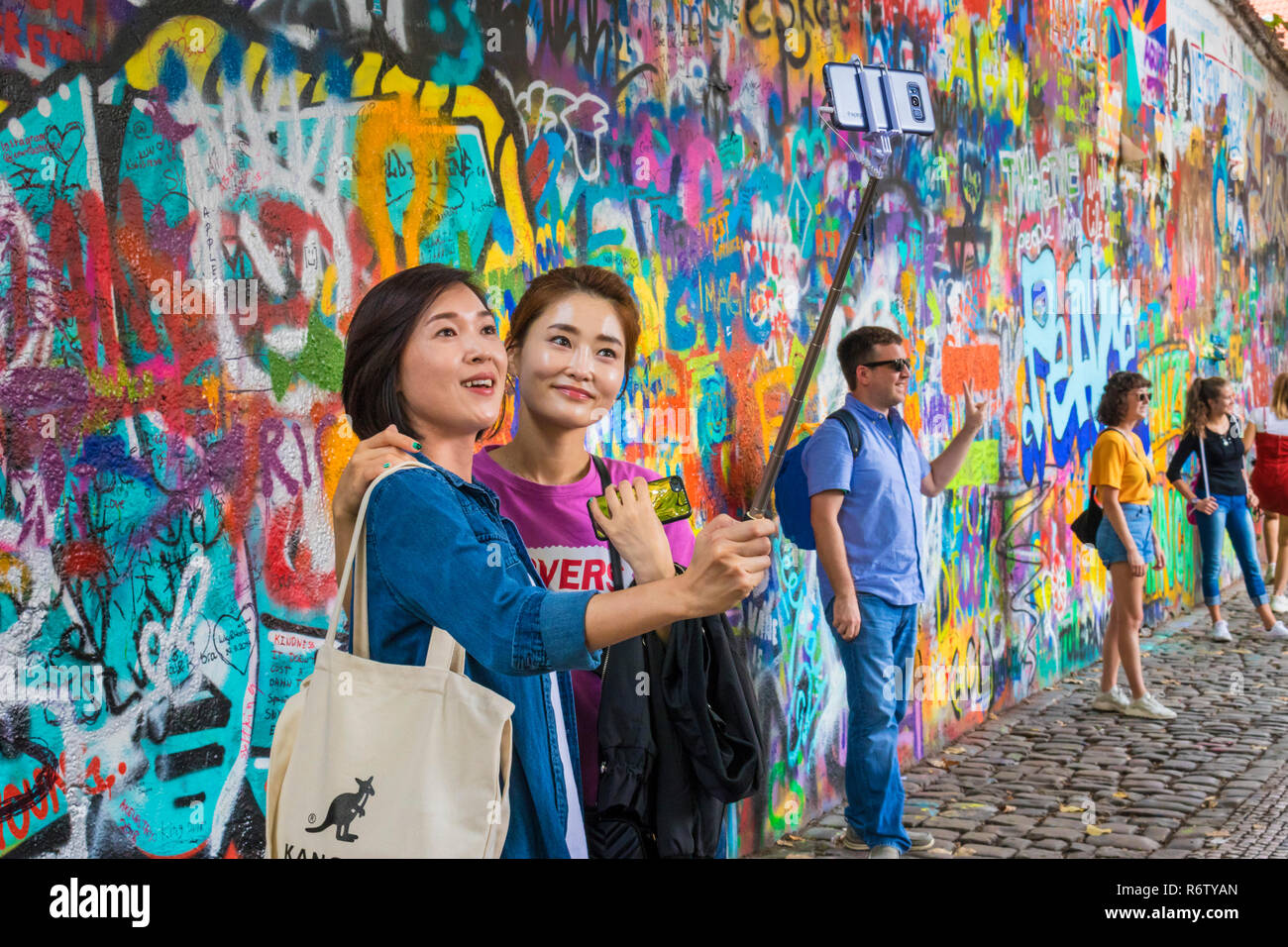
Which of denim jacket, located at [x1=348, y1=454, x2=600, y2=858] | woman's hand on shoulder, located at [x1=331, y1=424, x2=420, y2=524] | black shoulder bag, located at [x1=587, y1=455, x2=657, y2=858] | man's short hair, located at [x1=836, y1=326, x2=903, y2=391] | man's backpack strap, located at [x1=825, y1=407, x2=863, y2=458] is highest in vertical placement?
man's short hair, located at [x1=836, y1=326, x2=903, y2=391]

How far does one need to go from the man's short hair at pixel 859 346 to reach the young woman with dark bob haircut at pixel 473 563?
3.49 m

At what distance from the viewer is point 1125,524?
8086mm

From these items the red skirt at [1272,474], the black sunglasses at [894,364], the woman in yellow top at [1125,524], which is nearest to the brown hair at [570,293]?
the black sunglasses at [894,364]

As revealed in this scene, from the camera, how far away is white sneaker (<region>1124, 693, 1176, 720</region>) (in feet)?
26.5

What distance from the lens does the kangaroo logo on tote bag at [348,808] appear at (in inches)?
80.7

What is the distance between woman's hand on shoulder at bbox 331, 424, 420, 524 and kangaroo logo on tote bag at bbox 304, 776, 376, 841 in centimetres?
48

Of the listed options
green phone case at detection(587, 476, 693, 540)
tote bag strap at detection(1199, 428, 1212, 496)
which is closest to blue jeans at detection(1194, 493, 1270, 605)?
tote bag strap at detection(1199, 428, 1212, 496)

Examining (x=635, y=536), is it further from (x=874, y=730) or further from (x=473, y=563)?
(x=874, y=730)

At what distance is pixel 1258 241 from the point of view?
16094 mm

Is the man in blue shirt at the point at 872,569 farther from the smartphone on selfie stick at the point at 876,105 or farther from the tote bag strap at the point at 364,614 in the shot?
the tote bag strap at the point at 364,614

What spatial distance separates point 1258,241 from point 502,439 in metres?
14.4

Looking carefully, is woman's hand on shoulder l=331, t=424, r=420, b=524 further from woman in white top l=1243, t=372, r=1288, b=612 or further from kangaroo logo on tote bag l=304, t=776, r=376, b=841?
woman in white top l=1243, t=372, r=1288, b=612
